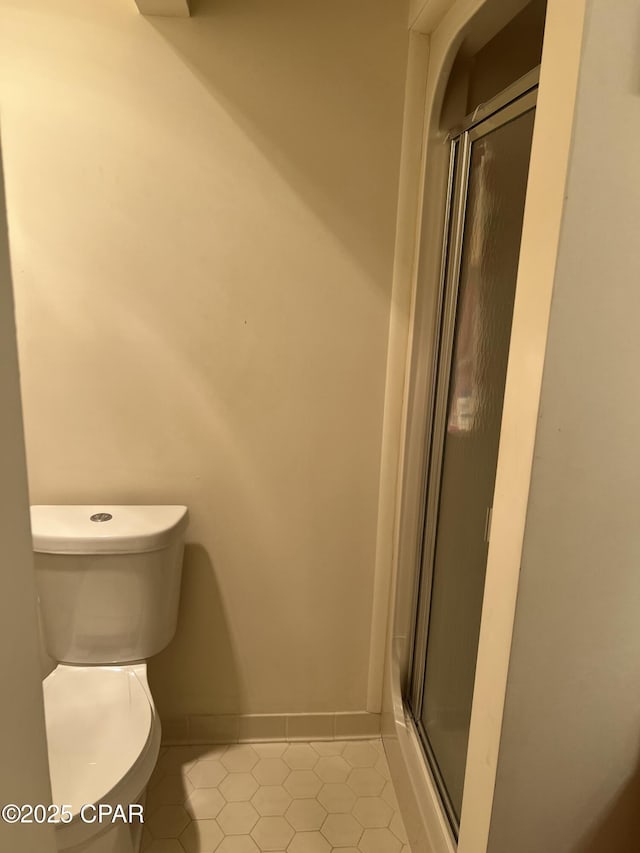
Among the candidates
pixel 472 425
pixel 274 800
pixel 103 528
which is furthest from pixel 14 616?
pixel 274 800

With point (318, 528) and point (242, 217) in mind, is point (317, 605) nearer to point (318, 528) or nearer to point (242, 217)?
point (318, 528)

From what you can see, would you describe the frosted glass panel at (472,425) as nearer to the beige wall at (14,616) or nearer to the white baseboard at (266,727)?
the white baseboard at (266,727)

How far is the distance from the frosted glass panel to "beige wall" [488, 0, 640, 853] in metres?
0.42

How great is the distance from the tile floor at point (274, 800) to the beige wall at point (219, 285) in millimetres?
209

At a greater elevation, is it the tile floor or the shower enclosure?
the shower enclosure

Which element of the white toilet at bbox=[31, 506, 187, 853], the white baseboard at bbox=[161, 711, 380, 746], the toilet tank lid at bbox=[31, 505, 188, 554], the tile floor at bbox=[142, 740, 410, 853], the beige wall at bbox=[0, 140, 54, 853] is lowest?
the tile floor at bbox=[142, 740, 410, 853]

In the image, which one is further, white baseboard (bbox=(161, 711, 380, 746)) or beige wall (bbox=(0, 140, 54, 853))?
white baseboard (bbox=(161, 711, 380, 746))

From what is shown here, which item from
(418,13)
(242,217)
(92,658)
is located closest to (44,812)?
(92,658)

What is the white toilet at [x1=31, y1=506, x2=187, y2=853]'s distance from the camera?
1.43 metres

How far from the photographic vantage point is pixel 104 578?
158cm

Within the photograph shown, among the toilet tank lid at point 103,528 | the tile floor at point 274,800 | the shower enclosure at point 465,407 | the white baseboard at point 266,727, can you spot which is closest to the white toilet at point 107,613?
the toilet tank lid at point 103,528

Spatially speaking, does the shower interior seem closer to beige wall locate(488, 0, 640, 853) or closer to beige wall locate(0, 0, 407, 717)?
beige wall locate(0, 0, 407, 717)

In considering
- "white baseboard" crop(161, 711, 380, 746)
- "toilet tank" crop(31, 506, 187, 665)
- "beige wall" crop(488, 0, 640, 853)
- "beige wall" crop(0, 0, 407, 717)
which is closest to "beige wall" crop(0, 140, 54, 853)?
"beige wall" crop(488, 0, 640, 853)

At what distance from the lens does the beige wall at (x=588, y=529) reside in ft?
2.59
